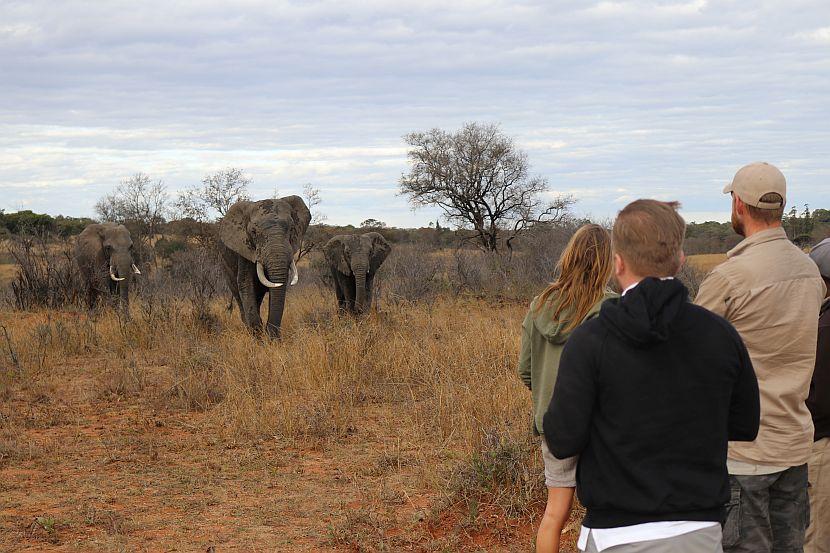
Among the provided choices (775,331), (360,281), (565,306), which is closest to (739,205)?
(775,331)

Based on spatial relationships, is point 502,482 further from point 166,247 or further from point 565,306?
point 166,247

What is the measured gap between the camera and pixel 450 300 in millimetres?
16719

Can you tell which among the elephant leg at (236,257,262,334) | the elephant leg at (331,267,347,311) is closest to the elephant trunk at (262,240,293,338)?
the elephant leg at (236,257,262,334)

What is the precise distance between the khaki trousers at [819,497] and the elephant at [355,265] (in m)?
11.0

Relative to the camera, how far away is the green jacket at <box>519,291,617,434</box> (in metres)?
3.60

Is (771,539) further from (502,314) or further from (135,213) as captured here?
(135,213)

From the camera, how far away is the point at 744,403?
2623mm

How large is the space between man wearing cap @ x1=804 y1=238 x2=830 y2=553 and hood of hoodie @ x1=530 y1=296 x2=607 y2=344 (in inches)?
42.0

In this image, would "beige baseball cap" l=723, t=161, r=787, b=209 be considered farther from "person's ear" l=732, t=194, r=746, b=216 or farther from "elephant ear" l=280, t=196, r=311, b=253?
"elephant ear" l=280, t=196, r=311, b=253

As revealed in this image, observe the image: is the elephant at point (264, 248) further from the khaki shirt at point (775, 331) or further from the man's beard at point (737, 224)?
the khaki shirt at point (775, 331)

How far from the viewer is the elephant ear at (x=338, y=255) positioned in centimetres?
1529

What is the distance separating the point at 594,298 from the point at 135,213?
28.7m

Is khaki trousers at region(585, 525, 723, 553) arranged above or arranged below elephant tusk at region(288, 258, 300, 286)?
below

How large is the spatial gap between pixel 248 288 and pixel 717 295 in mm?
10327
